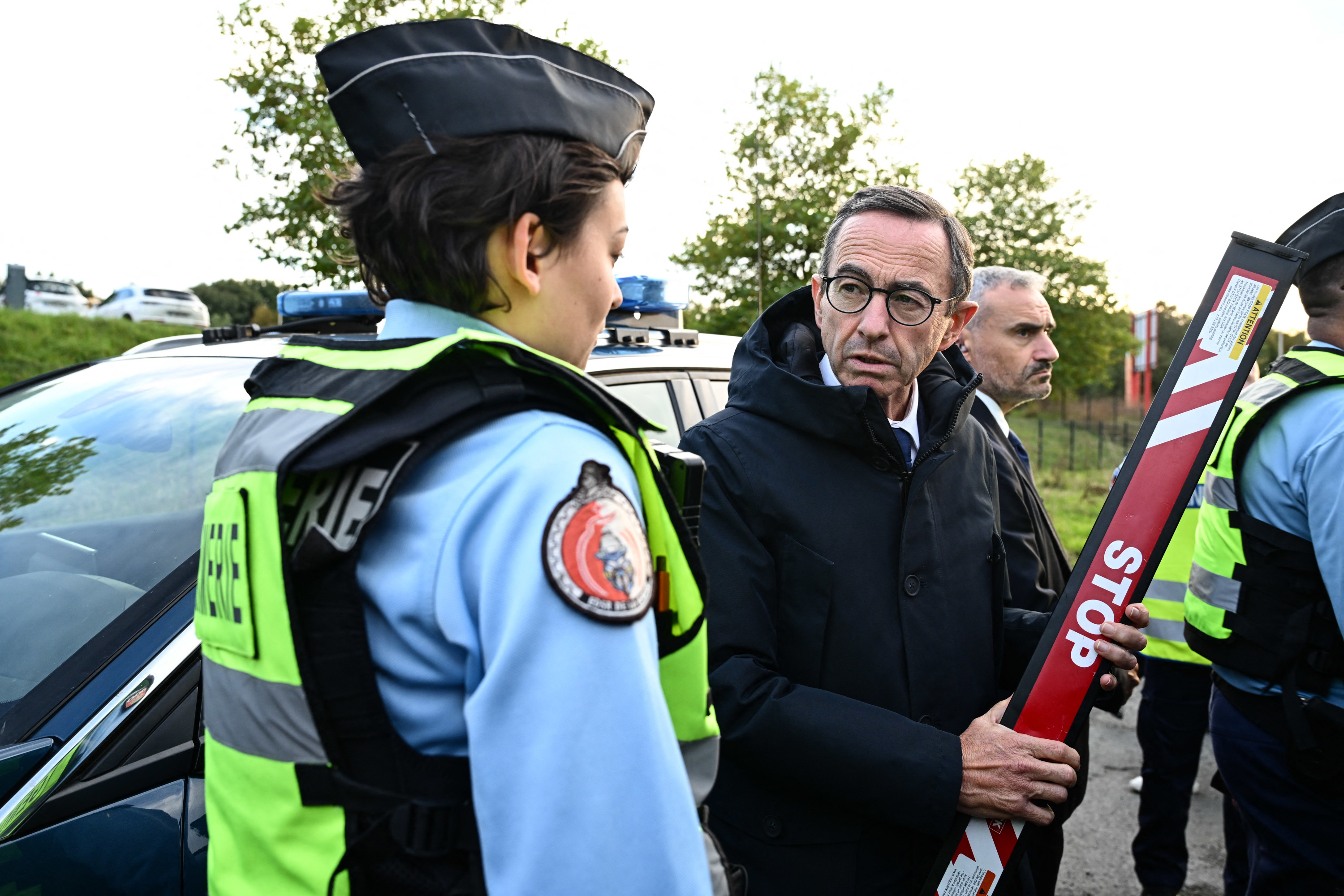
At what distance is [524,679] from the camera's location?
0.79m

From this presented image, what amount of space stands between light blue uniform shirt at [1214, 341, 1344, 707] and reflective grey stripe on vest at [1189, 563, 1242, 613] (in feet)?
0.62

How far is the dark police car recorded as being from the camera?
149 cm

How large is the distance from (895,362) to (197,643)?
156 cm

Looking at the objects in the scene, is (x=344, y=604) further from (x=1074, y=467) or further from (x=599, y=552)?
(x=1074, y=467)

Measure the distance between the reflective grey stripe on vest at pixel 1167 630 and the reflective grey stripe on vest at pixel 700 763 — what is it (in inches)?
125

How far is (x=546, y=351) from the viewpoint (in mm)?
1028

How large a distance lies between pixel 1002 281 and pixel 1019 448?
0.87m

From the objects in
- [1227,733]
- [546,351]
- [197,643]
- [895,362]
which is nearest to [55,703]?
[197,643]

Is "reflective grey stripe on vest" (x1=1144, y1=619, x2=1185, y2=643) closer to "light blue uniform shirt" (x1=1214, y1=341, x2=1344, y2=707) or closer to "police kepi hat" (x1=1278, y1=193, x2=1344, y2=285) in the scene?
"light blue uniform shirt" (x1=1214, y1=341, x2=1344, y2=707)

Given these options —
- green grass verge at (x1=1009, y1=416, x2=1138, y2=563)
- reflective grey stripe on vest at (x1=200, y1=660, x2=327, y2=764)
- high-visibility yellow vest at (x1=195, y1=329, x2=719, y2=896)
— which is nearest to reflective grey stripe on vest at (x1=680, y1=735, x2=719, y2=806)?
high-visibility yellow vest at (x1=195, y1=329, x2=719, y2=896)

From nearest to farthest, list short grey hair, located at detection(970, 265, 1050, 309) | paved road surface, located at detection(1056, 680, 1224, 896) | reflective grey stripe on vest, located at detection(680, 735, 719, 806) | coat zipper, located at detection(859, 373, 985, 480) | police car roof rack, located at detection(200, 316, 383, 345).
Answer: reflective grey stripe on vest, located at detection(680, 735, 719, 806) → coat zipper, located at detection(859, 373, 985, 480) → police car roof rack, located at detection(200, 316, 383, 345) → paved road surface, located at detection(1056, 680, 1224, 896) → short grey hair, located at detection(970, 265, 1050, 309)

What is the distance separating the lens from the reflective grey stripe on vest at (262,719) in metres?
0.87

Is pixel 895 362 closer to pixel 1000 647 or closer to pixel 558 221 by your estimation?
pixel 1000 647

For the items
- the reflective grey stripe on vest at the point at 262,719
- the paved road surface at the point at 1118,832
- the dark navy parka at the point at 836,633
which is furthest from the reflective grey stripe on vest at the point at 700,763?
the paved road surface at the point at 1118,832
